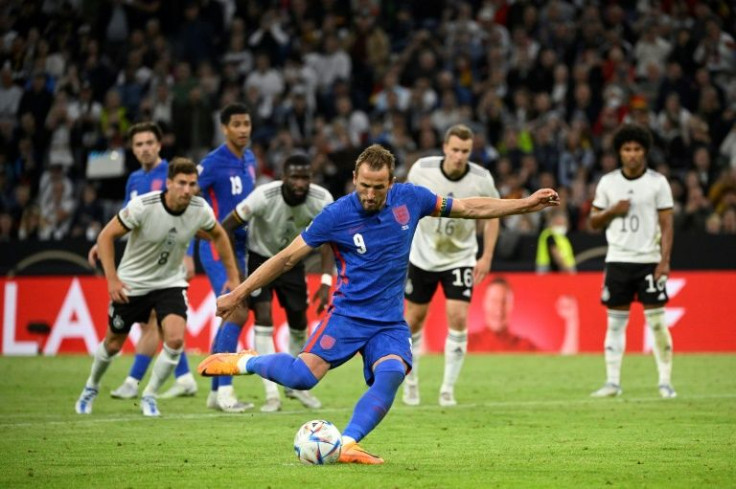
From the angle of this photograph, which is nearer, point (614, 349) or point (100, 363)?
point (100, 363)

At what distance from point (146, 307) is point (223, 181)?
66.9 inches

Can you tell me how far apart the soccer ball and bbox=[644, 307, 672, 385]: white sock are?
236 inches

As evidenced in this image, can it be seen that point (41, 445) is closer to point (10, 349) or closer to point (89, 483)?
point (89, 483)

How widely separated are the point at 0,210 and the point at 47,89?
273 cm

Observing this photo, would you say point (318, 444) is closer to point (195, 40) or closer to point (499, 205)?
point (499, 205)

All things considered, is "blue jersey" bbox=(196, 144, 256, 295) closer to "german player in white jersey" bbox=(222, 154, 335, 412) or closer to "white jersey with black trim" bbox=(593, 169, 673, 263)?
"german player in white jersey" bbox=(222, 154, 335, 412)

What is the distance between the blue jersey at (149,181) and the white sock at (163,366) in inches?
86.8

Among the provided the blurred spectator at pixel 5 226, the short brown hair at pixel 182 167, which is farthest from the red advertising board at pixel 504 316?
the short brown hair at pixel 182 167

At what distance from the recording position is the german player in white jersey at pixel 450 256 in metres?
12.5

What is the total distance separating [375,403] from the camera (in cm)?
826

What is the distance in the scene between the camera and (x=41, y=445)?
9.50m

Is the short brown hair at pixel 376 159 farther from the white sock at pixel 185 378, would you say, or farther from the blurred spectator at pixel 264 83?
the blurred spectator at pixel 264 83

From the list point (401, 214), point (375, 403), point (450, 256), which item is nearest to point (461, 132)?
point (450, 256)

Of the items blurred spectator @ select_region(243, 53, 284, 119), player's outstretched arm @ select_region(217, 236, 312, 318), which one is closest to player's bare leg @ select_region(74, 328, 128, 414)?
player's outstretched arm @ select_region(217, 236, 312, 318)
